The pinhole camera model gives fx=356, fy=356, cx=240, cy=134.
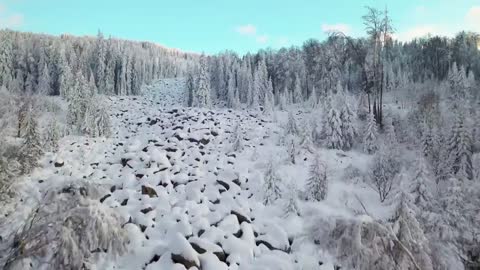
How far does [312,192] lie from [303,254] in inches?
233

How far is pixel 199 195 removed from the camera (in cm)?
1539

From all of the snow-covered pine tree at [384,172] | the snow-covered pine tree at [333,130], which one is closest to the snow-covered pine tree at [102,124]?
the snow-covered pine tree at [333,130]

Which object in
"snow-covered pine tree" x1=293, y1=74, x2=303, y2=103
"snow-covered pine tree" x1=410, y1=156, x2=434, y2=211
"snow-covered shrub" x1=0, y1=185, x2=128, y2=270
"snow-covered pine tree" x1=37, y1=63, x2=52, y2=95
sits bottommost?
"snow-covered pine tree" x1=410, y1=156, x2=434, y2=211

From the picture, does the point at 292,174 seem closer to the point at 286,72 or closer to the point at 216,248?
the point at 216,248

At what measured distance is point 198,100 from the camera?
63.7m

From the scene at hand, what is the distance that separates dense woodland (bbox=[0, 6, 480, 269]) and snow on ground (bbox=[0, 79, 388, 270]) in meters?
1.10

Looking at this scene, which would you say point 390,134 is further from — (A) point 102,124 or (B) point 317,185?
(A) point 102,124

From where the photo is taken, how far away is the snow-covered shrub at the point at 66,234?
724 centimetres

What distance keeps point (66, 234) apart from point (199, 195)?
823cm

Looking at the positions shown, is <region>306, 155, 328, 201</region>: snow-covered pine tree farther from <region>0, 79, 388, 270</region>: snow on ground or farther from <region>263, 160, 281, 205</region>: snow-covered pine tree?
<region>263, 160, 281, 205</region>: snow-covered pine tree

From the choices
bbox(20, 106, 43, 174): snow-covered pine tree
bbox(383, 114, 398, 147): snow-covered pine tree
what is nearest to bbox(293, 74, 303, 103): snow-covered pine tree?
bbox(383, 114, 398, 147): snow-covered pine tree

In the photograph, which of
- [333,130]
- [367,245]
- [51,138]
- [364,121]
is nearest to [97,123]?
[51,138]

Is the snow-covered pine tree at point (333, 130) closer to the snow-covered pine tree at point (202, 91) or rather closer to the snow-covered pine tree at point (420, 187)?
the snow-covered pine tree at point (420, 187)

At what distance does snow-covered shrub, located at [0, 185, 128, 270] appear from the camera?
285 inches
